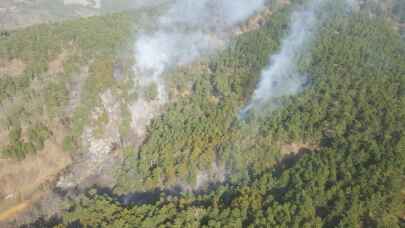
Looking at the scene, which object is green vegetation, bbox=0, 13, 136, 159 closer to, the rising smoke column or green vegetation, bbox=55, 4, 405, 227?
green vegetation, bbox=55, 4, 405, 227

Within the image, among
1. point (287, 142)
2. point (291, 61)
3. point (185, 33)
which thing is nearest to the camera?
point (287, 142)

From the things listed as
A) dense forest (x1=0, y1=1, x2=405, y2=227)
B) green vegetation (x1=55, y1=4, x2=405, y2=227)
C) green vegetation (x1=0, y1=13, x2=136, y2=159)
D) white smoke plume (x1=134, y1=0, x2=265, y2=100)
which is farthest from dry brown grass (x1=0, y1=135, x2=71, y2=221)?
white smoke plume (x1=134, y1=0, x2=265, y2=100)

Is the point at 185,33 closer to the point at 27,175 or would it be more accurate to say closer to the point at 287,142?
the point at 287,142

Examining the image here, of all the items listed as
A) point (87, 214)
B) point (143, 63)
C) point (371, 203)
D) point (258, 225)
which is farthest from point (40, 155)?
point (371, 203)

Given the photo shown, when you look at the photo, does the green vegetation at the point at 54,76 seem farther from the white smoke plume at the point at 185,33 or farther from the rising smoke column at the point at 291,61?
the rising smoke column at the point at 291,61

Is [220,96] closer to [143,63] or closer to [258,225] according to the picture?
[143,63]

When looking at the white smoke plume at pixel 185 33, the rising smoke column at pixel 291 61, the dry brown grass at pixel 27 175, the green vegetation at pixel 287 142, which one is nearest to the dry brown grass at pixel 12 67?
A: the dry brown grass at pixel 27 175

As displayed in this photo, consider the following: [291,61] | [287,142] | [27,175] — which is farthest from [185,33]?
[27,175]
